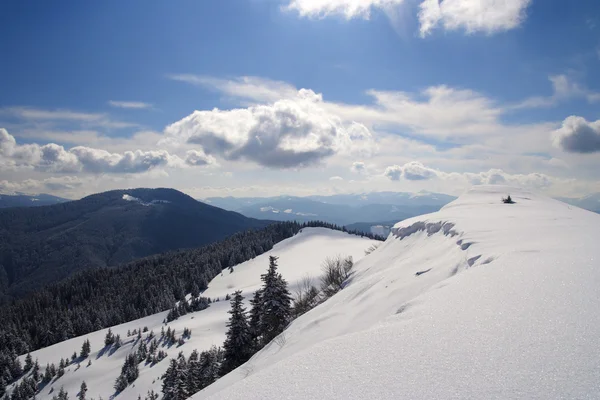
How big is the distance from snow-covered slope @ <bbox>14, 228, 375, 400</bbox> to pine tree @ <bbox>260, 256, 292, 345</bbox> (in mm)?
46735

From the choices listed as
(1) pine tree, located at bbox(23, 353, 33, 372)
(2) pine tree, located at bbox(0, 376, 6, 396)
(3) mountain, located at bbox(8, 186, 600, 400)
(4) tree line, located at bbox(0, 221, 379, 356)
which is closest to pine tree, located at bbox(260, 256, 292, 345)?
(3) mountain, located at bbox(8, 186, 600, 400)

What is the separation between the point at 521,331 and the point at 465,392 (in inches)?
87.6

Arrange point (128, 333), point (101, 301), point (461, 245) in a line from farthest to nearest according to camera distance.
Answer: point (101, 301) < point (128, 333) < point (461, 245)

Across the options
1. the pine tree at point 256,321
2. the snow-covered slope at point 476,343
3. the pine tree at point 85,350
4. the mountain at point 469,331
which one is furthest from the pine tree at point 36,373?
the snow-covered slope at point 476,343

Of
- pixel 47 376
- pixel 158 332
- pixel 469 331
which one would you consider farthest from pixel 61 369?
pixel 469 331

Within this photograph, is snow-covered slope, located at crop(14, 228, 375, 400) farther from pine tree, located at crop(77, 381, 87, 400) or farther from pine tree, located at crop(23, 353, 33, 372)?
pine tree, located at crop(23, 353, 33, 372)

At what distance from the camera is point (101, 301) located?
13412 cm

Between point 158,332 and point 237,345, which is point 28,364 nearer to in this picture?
point 158,332

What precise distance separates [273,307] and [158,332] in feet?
253

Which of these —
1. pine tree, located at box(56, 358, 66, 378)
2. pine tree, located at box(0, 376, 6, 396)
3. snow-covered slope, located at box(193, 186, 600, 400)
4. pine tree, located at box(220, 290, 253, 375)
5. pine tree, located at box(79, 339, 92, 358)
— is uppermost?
snow-covered slope, located at box(193, 186, 600, 400)

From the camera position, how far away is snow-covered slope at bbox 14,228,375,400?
66.3 metres

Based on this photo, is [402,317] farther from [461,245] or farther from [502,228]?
[502,228]

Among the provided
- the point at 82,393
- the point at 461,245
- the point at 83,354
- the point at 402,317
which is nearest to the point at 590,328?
the point at 402,317

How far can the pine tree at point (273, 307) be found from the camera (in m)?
27.1
